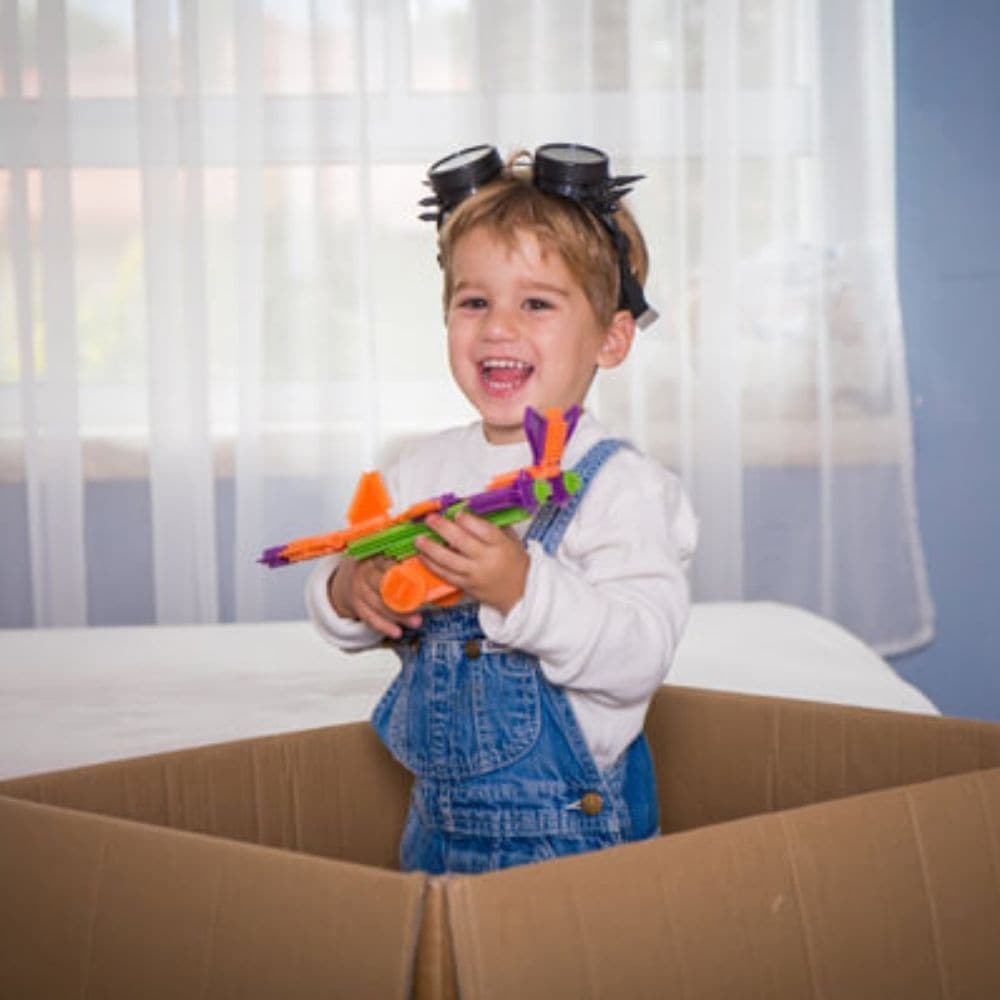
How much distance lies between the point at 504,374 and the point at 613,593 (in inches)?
7.0

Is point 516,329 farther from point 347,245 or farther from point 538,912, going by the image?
point 347,245

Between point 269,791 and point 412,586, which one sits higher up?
point 412,586

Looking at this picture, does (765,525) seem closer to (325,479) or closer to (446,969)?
(325,479)

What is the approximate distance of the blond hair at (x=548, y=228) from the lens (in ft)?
3.36

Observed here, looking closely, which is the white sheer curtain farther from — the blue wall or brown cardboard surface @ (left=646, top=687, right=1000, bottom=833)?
brown cardboard surface @ (left=646, top=687, right=1000, bottom=833)

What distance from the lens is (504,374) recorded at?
1017mm

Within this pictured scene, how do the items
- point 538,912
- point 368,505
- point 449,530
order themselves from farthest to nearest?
1. point 368,505
2. point 449,530
3. point 538,912

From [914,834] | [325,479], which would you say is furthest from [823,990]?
[325,479]

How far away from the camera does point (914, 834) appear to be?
28.2 inches

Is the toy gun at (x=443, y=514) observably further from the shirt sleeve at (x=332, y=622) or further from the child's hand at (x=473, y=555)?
the shirt sleeve at (x=332, y=622)

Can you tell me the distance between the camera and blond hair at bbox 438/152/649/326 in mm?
1023

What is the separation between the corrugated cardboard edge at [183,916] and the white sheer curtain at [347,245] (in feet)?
5.53

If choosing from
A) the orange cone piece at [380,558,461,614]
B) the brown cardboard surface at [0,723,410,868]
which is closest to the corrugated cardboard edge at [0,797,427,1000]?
the brown cardboard surface at [0,723,410,868]

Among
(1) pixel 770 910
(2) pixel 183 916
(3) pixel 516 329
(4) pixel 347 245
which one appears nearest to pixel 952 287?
(4) pixel 347 245
